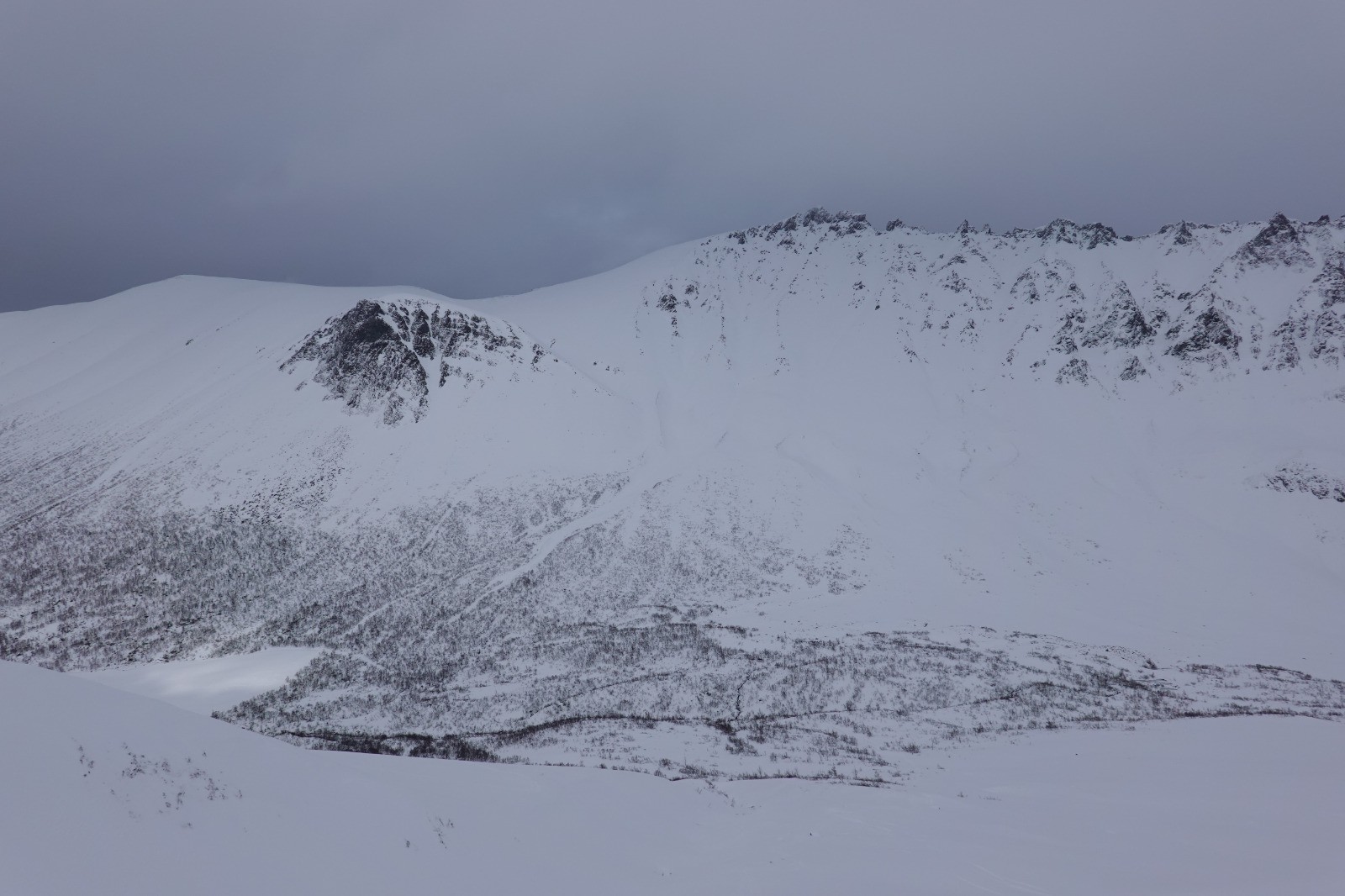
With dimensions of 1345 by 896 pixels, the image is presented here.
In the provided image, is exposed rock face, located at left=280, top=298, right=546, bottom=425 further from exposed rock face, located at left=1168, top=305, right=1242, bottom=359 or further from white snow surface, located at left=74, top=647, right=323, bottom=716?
exposed rock face, located at left=1168, top=305, right=1242, bottom=359

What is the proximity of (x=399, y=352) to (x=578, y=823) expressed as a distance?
69.8m

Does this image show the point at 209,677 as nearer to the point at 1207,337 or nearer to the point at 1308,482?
the point at 1308,482

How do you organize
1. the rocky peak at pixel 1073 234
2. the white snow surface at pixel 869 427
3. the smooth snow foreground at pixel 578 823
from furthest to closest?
the rocky peak at pixel 1073 234, the white snow surface at pixel 869 427, the smooth snow foreground at pixel 578 823

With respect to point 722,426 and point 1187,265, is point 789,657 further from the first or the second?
point 1187,265

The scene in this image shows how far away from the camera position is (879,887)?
38.4 feet

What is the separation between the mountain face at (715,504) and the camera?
3186cm

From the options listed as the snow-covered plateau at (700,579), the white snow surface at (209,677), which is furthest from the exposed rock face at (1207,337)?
the white snow surface at (209,677)

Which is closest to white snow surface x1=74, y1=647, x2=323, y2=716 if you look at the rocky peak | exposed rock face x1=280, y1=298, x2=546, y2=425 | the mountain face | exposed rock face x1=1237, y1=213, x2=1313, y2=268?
the mountain face

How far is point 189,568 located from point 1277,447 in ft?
327

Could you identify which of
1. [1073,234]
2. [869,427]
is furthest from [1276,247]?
[869,427]

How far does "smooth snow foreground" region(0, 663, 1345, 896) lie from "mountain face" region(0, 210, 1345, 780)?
19.3ft

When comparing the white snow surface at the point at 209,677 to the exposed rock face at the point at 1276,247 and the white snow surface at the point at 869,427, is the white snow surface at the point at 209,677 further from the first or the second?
the exposed rock face at the point at 1276,247

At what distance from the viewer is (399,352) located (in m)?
74.2

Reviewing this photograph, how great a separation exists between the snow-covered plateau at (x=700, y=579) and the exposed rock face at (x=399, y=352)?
561 millimetres
